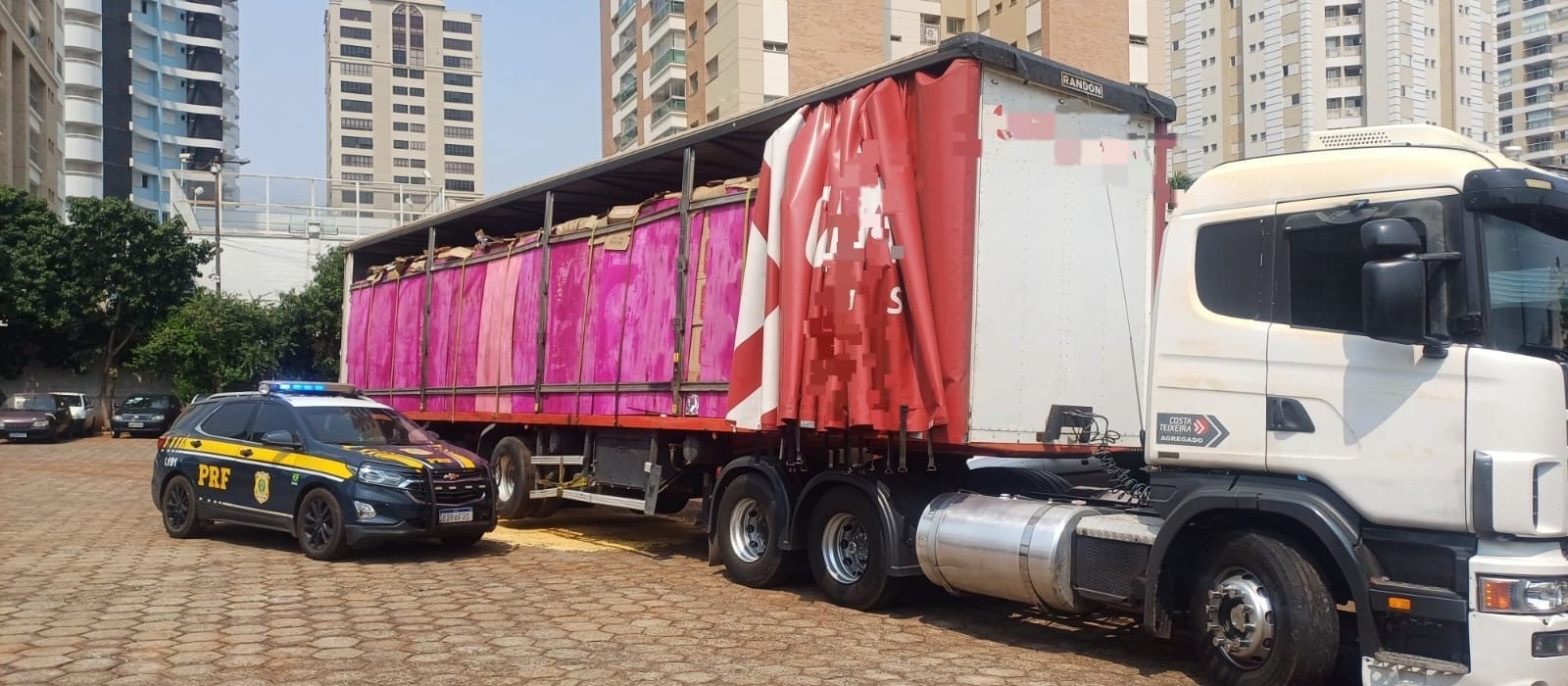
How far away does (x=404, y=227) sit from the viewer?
15.7m

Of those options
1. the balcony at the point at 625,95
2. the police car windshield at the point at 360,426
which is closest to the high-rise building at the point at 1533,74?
the balcony at the point at 625,95

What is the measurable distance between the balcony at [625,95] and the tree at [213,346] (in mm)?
25418

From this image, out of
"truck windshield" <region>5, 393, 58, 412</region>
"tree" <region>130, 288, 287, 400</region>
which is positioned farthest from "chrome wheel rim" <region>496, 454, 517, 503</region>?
"tree" <region>130, 288, 287, 400</region>

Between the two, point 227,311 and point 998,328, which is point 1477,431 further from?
point 227,311

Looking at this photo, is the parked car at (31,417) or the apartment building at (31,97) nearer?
the parked car at (31,417)

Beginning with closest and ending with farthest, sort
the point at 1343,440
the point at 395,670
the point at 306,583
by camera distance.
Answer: the point at 1343,440 < the point at 395,670 < the point at 306,583

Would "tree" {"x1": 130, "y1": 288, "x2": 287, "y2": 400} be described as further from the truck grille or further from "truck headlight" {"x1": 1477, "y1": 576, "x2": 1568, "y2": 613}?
"truck headlight" {"x1": 1477, "y1": 576, "x2": 1568, "y2": 613}

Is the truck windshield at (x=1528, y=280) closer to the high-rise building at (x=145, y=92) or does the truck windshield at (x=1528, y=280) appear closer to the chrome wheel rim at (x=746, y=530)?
the chrome wheel rim at (x=746, y=530)

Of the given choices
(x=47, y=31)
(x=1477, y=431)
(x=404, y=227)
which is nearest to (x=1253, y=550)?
(x=1477, y=431)

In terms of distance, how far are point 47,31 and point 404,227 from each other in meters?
51.5

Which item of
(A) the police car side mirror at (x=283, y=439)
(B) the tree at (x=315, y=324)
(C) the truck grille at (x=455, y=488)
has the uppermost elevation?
(B) the tree at (x=315, y=324)

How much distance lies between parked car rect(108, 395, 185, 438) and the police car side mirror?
2790 centimetres

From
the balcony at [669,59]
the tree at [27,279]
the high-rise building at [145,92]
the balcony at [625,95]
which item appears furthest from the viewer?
the high-rise building at [145,92]

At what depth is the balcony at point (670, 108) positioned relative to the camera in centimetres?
5403
